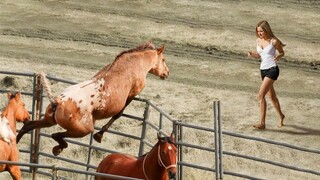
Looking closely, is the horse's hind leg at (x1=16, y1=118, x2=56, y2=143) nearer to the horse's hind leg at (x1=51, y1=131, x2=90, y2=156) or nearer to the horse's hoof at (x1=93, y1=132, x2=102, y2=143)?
the horse's hind leg at (x1=51, y1=131, x2=90, y2=156)

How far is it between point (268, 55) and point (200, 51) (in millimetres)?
4822

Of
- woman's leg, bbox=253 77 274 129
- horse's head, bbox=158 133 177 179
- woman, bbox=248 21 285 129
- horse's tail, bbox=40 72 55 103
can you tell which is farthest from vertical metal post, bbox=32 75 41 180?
woman's leg, bbox=253 77 274 129

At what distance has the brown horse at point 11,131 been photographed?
576 inches

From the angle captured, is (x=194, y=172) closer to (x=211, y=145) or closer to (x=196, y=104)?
(x=211, y=145)

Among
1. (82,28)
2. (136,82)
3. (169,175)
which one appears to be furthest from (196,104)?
(169,175)

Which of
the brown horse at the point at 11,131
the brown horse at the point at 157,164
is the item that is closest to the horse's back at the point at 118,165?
the brown horse at the point at 157,164

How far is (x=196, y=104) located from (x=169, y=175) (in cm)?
797

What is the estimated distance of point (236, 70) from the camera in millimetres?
22688

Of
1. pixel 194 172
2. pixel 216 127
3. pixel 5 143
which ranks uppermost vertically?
pixel 216 127

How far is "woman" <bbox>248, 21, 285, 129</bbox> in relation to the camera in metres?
18.6

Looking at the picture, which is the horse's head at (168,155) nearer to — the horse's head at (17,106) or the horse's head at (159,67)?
the horse's head at (159,67)

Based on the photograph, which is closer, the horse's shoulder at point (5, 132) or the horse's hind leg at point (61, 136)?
the horse's hind leg at point (61, 136)

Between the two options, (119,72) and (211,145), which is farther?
(211,145)

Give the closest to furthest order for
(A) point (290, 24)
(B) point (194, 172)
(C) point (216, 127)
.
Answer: (C) point (216, 127), (B) point (194, 172), (A) point (290, 24)
